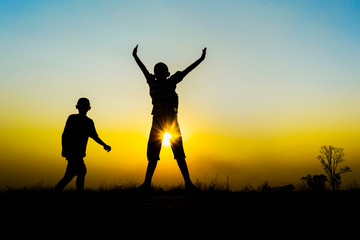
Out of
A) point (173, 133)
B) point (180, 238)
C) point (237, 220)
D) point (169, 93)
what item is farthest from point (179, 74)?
point (180, 238)

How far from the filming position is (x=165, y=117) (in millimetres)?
7207

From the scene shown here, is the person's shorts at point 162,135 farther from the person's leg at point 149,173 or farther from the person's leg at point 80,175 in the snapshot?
the person's leg at point 80,175

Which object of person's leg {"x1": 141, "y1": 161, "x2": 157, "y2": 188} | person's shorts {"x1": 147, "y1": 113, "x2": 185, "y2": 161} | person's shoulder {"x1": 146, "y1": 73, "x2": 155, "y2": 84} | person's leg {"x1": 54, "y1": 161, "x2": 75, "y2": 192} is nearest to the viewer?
person's leg {"x1": 54, "y1": 161, "x2": 75, "y2": 192}

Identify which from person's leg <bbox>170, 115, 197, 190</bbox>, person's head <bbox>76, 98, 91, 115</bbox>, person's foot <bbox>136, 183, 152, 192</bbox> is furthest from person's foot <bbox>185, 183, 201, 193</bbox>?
person's head <bbox>76, 98, 91, 115</bbox>

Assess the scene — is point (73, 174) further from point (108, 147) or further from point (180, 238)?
point (180, 238)

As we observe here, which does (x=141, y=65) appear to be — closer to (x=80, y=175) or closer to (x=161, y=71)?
(x=161, y=71)

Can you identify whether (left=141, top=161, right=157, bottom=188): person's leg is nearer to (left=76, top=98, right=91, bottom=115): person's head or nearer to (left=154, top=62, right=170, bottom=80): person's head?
(left=76, top=98, right=91, bottom=115): person's head

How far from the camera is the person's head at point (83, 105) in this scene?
6.50 meters

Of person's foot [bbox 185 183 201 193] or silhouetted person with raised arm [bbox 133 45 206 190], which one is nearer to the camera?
person's foot [bbox 185 183 201 193]

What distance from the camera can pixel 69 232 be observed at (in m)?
1.92

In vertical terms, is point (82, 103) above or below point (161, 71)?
below

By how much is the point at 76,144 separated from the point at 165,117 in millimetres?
1918

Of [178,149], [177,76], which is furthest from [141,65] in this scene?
[178,149]

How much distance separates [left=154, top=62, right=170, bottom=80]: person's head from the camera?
7.44 meters
